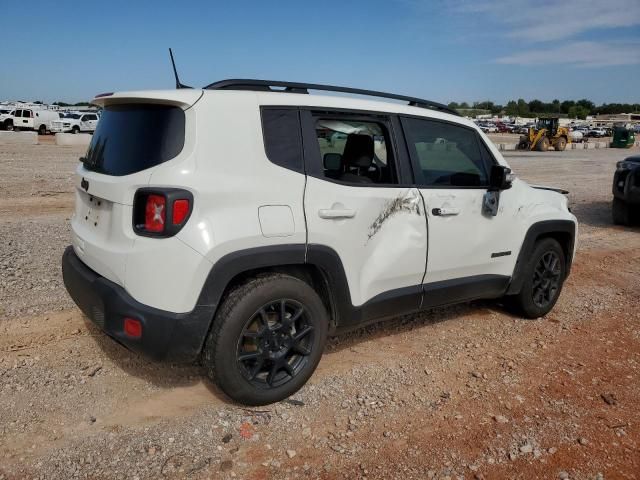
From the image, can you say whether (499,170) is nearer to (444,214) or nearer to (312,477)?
(444,214)

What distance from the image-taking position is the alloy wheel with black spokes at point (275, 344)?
9.60ft

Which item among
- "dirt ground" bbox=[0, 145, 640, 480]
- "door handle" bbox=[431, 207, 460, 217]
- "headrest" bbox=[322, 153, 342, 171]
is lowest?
"dirt ground" bbox=[0, 145, 640, 480]

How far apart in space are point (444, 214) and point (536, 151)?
32.9 metres

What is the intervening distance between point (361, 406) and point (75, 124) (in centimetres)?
3526

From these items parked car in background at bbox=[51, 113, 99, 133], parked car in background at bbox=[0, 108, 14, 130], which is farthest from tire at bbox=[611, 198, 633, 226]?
parked car in background at bbox=[0, 108, 14, 130]

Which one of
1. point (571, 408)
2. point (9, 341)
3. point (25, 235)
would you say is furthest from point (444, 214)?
point (25, 235)

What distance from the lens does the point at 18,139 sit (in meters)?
24.5

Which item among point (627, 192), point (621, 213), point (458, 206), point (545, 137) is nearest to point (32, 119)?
point (545, 137)

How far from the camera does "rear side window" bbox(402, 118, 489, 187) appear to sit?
3600mm

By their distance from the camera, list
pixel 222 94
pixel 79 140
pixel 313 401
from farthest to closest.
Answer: pixel 79 140, pixel 313 401, pixel 222 94

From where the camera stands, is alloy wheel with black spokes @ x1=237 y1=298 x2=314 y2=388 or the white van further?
the white van

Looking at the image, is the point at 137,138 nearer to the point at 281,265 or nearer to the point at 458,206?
the point at 281,265

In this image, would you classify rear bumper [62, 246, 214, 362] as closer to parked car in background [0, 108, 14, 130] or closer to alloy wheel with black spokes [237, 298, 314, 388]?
alloy wheel with black spokes [237, 298, 314, 388]

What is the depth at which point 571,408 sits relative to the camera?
10.4 feet
